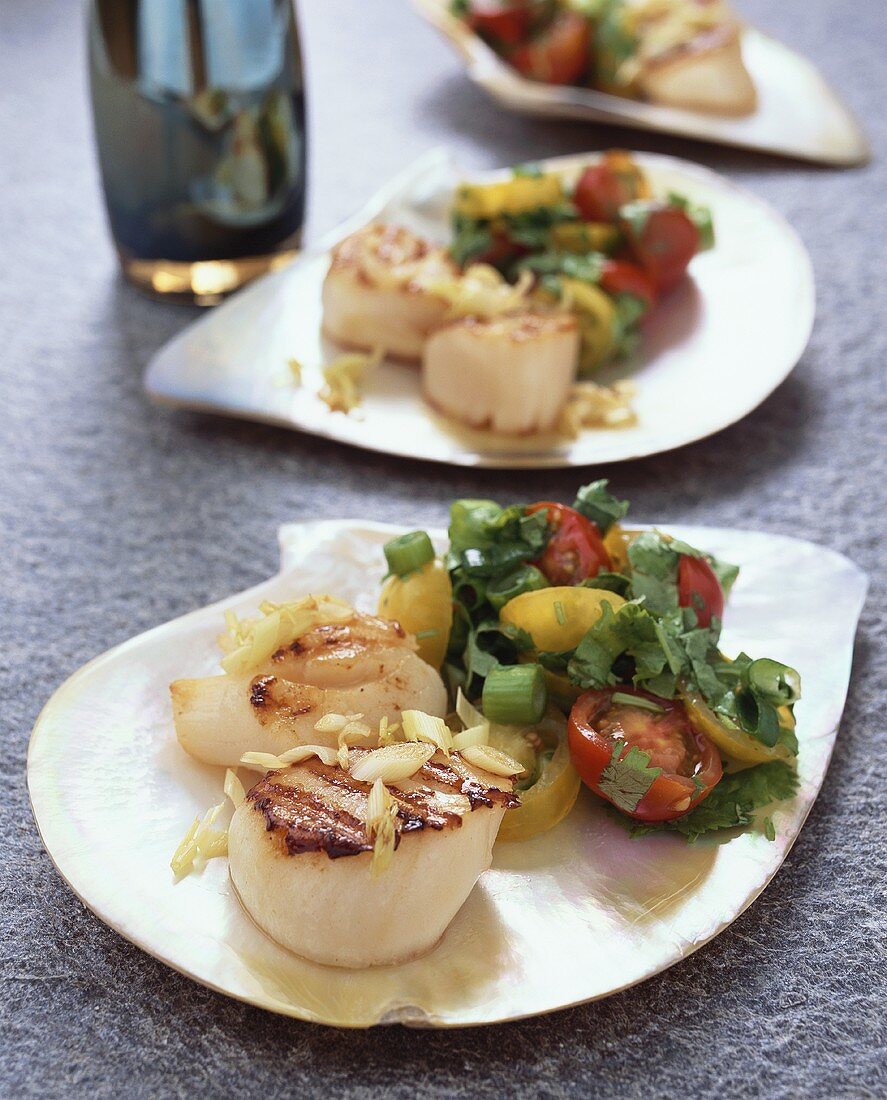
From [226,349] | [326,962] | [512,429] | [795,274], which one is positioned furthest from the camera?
[795,274]

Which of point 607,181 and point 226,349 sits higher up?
point 607,181

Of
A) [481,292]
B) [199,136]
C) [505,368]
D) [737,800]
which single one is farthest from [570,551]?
[199,136]

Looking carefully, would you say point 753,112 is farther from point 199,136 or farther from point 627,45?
point 199,136

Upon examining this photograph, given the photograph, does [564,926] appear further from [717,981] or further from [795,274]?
[795,274]

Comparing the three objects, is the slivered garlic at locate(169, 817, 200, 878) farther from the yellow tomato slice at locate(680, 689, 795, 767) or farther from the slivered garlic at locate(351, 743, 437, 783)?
the yellow tomato slice at locate(680, 689, 795, 767)

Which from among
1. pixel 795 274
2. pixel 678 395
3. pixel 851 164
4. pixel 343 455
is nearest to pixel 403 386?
pixel 343 455

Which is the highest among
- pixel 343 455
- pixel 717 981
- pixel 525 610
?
pixel 525 610

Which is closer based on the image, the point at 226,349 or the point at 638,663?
the point at 638,663
